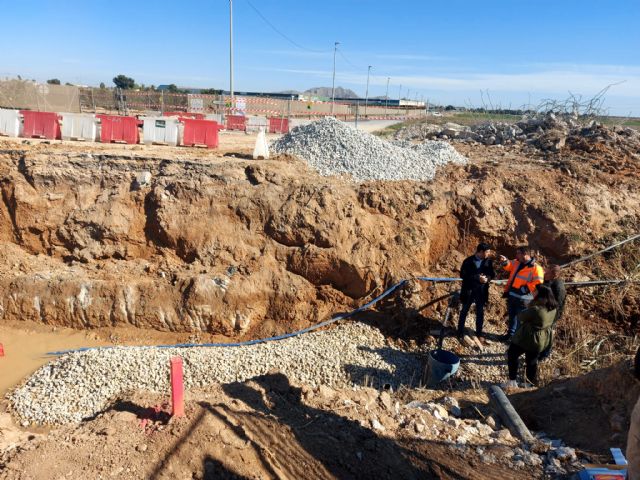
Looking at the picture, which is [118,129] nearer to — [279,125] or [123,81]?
[279,125]

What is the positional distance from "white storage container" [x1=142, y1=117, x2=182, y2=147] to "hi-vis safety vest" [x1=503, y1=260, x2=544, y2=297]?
10342 mm

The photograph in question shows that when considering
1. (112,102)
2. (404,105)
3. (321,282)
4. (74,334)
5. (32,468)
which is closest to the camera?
(32,468)

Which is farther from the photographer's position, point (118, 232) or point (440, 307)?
point (118, 232)

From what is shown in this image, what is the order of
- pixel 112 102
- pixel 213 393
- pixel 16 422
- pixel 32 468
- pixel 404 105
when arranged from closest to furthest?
pixel 32 468
pixel 213 393
pixel 16 422
pixel 112 102
pixel 404 105

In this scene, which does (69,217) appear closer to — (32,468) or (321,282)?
(321,282)

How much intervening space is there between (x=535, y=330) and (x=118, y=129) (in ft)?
40.9

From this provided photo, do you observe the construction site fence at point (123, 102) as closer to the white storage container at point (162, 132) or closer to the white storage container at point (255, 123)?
the white storage container at point (255, 123)

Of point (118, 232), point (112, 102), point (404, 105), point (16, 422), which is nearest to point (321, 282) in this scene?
point (118, 232)

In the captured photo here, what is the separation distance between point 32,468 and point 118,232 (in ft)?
20.6

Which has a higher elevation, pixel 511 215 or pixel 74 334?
pixel 511 215

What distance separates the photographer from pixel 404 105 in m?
65.8

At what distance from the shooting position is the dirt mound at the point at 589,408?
4.95 metres

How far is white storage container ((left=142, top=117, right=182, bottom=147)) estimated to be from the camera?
13.3 meters

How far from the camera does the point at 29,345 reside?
8398 mm
